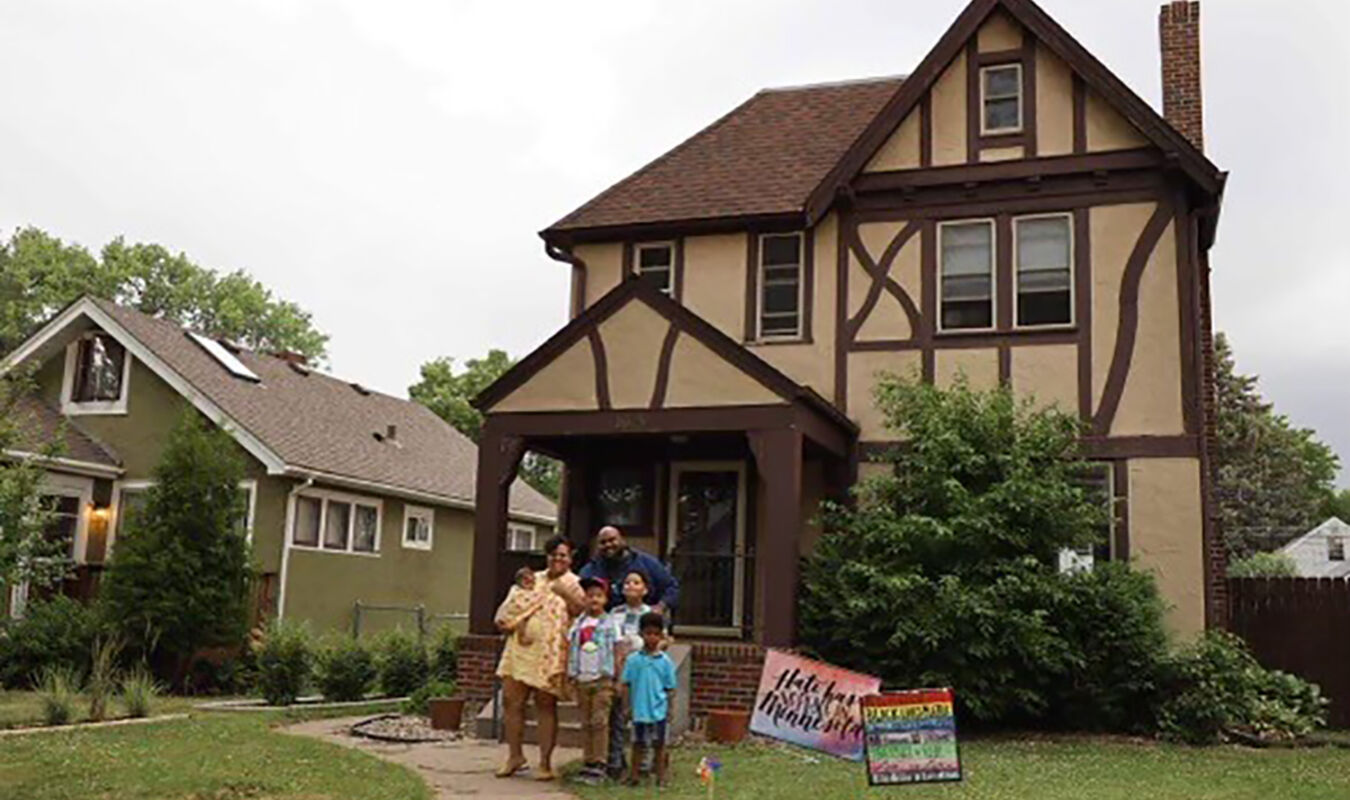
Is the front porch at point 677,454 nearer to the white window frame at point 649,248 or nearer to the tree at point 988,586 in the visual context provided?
the tree at point 988,586

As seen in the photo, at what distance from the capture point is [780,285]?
16.1 m

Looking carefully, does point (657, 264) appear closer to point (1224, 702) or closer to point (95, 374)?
point (1224, 702)

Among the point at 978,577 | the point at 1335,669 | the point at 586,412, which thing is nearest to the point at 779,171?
the point at 586,412

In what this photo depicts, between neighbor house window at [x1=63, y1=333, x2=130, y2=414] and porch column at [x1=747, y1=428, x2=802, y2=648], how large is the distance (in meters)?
13.3

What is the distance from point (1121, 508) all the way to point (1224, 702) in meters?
2.42

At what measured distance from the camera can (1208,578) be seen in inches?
542

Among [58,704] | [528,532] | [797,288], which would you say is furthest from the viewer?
[528,532]

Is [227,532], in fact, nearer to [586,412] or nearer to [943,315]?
[586,412]

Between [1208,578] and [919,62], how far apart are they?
6.99 m

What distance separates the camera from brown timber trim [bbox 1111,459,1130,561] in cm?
1398

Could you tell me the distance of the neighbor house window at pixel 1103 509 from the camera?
13925 mm

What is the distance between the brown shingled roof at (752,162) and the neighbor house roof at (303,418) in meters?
6.73

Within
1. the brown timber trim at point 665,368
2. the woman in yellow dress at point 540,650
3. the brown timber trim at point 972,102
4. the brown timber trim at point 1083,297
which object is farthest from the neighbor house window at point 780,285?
the woman in yellow dress at point 540,650

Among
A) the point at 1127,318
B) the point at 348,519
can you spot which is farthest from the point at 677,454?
the point at 348,519
